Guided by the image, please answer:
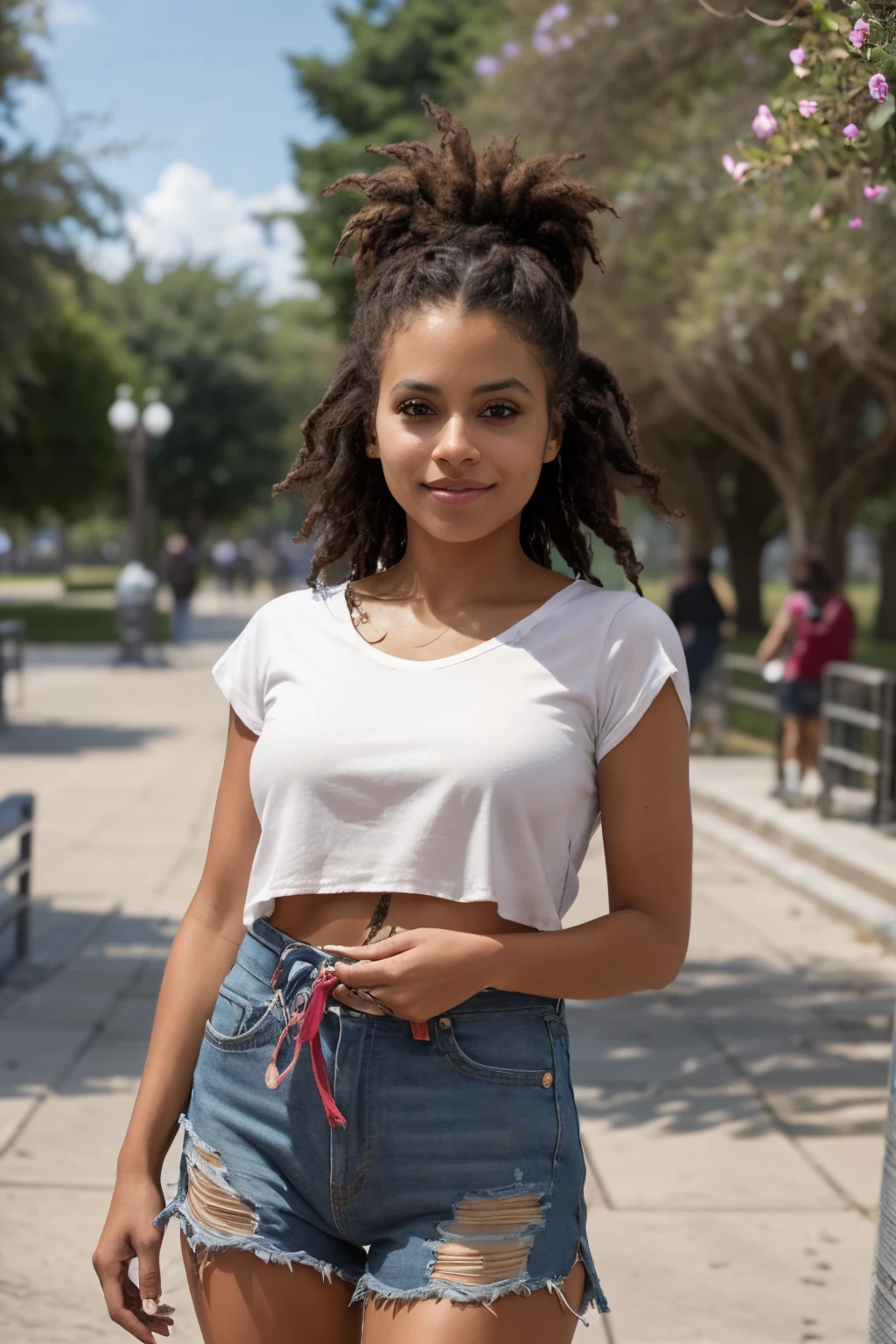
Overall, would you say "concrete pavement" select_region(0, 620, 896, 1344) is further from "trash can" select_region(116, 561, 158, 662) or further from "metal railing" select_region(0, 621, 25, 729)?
"trash can" select_region(116, 561, 158, 662)

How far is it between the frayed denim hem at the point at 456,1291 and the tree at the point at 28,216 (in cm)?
1543

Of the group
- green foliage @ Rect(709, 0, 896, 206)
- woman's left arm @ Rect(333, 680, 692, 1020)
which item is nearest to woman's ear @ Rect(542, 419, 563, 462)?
woman's left arm @ Rect(333, 680, 692, 1020)

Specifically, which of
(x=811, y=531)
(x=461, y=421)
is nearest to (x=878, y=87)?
(x=461, y=421)

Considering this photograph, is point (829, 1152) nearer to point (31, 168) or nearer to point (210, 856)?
point (210, 856)

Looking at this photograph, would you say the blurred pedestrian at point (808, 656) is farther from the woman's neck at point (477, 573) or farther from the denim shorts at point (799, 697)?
the woman's neck at point (477, 573)

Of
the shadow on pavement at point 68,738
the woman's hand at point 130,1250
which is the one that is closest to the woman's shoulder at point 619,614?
the woman's hand at point 130,1250

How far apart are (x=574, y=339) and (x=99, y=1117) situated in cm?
387

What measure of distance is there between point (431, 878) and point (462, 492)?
0.47 meters

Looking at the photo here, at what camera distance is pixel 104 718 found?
19312 mm

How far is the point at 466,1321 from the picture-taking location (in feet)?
6.20

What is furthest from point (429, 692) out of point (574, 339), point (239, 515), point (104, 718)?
point (239, 515)

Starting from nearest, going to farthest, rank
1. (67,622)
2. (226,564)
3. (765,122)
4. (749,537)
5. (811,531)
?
(765,122) < (811,531) < (749,537) < (67,622) < (226,564)

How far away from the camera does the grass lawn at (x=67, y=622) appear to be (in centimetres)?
3550

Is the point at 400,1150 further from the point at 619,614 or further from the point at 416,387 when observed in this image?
the point at 416,387
